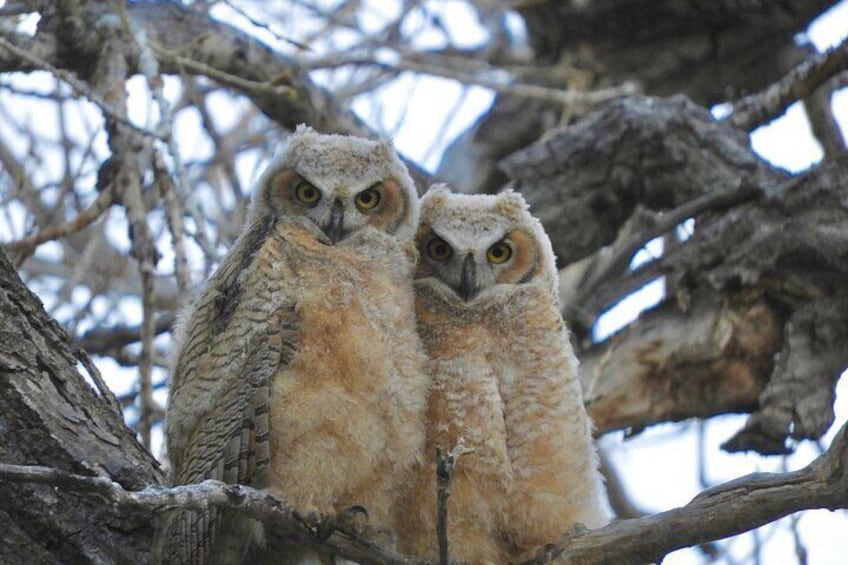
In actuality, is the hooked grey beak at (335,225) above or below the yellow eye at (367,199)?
below

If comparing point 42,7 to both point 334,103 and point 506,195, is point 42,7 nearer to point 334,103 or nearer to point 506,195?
point 334,103

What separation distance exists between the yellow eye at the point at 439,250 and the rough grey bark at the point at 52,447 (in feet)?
3.57

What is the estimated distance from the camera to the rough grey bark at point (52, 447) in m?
3.13

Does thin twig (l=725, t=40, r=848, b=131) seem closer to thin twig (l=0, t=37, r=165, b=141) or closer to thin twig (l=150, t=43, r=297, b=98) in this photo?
thin twig (l=150, t=43, r=297, b=98)

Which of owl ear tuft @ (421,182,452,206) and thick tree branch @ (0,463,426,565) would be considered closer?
thick tree branch @ (0,463,426,565)

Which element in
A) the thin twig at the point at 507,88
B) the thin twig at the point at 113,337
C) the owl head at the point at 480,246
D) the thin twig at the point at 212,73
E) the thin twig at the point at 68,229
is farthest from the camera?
the thin twig at the point at 507,88

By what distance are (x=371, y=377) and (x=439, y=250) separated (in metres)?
0.81

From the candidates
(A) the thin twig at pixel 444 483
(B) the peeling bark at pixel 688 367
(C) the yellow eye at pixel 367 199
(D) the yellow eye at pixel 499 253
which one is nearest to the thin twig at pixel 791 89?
(B) the peeling bark at pixel 688 367

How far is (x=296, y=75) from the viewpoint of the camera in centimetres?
561

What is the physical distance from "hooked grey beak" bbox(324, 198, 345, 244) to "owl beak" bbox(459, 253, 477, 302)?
1.38 feet

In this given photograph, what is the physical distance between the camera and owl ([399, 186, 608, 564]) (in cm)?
336

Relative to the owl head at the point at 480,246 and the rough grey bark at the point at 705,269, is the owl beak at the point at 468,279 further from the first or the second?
the rough grey bark at the point at 705,269

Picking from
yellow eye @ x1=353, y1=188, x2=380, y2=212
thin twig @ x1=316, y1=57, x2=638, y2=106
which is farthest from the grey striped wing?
thin twig @ x1=316, y1=57, x2=638, y2=106

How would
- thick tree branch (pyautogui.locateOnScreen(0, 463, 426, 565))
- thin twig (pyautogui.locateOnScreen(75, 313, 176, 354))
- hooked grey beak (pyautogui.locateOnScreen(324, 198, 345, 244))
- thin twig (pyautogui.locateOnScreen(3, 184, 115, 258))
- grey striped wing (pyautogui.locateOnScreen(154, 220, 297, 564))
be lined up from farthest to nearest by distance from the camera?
thin twig (pyautogui.locateOnScreen(75, 313, 176, 354))
thin twig (pyautogui.locateOnScreen(3, 184, 115, 258))
hooked grey beak (pyautogui.locateOnScreen(324, 198, 345, 244))
grey striped wing (pyautogui.locateOnScreen(154, 220, 297, 564))
thick tree branch (pyautogui.locateOnScreen(0, 463, 426, 565))
